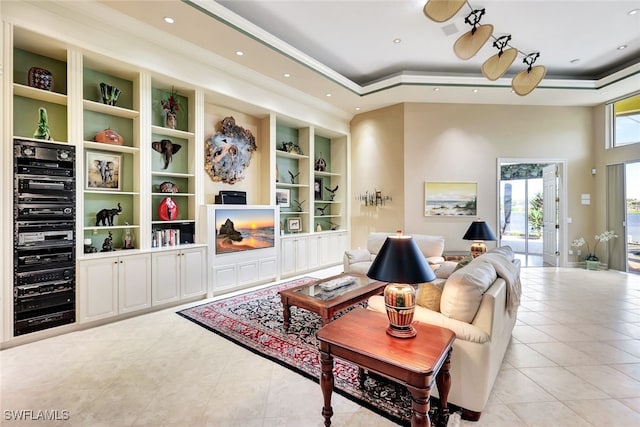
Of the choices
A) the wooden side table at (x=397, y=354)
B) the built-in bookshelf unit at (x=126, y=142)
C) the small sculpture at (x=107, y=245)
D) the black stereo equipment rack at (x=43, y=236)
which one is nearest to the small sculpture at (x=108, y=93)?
the built-in bookshelf unit at (x=126, y=142)

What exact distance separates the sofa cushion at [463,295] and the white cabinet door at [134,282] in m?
3.55

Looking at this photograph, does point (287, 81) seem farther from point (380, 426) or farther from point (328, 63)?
point (380, 426)

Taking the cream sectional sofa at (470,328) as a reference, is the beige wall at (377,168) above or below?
above

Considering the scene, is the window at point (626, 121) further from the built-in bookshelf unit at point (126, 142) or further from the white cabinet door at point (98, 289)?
the white cabinet door at point (98, 289)

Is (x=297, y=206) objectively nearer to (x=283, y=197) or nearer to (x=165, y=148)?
(x=283, y=197)

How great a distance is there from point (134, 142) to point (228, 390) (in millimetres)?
3484

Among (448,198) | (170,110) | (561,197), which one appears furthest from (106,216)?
(561,197)

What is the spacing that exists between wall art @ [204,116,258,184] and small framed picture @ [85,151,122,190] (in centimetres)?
133

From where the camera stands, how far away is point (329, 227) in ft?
24.0

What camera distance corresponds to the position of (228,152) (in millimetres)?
5156

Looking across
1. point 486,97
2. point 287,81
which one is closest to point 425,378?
point 287,81

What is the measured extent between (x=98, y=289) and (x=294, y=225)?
3.63 metres

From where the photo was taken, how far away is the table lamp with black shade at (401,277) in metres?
1.69

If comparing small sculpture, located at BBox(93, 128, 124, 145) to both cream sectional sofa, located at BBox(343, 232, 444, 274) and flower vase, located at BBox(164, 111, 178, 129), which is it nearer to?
flower vase, located at BBox(164, 111, 178, 129)
